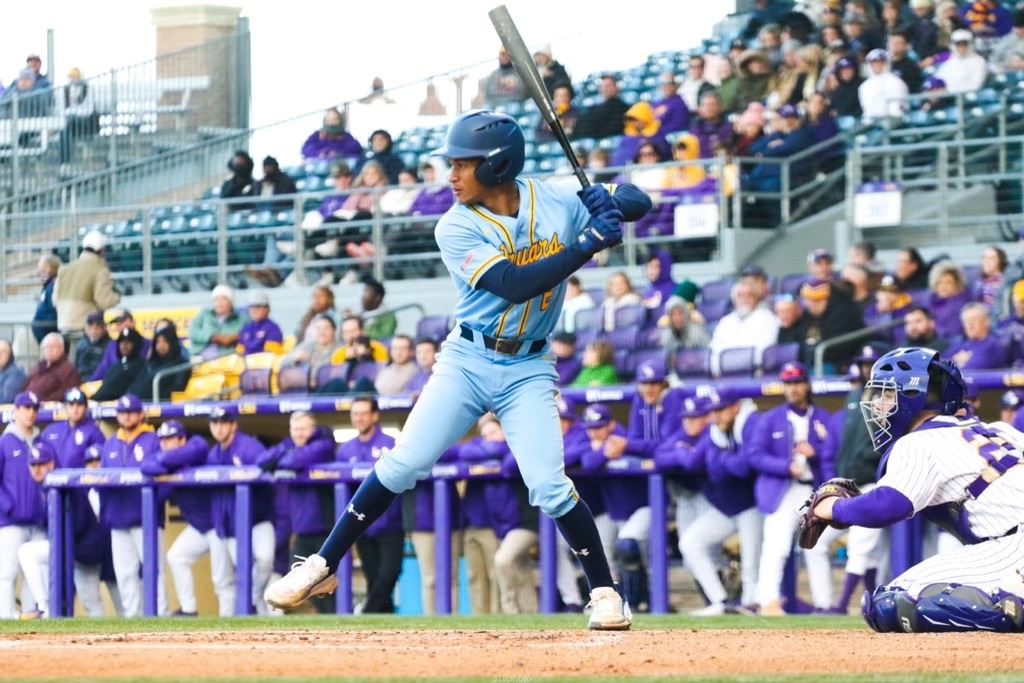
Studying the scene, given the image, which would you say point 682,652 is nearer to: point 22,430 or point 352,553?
point 352,553

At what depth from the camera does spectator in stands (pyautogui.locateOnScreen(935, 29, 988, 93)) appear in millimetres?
15242

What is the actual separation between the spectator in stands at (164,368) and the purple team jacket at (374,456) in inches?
121

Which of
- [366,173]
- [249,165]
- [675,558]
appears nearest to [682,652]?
[675,558]

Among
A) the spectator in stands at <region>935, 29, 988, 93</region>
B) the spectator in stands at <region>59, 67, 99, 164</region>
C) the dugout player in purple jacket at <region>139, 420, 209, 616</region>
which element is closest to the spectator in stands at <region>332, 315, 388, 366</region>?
the dugout player in purple jacket at <region>139, 420, 209, 616</region>

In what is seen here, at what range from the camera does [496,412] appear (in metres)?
6.37

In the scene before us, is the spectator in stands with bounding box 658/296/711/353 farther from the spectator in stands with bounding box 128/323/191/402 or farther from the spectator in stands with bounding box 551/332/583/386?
the spectator in stands with bounding box 128/323/191/402

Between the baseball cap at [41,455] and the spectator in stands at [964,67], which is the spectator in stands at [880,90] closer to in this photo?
the spectator in stands at [964,67]

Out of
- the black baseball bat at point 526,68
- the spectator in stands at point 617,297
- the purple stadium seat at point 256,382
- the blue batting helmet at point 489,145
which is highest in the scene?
the black baseball bat at point 526,68

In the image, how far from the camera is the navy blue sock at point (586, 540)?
643 centimetres

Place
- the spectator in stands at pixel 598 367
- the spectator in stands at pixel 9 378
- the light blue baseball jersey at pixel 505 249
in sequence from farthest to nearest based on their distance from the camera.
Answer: the spectator in stands at pixel 9 378 < the spectator in stands at pixel 598 367 < the light blue baseball jersey at pixel 505 249

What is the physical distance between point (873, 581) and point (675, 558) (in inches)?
63.9

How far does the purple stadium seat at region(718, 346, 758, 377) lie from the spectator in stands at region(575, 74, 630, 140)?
5.14 metres

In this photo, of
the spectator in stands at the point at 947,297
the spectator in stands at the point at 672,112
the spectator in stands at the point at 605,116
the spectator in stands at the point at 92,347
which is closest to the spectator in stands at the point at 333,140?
the spectator in stands at the point at 605,116

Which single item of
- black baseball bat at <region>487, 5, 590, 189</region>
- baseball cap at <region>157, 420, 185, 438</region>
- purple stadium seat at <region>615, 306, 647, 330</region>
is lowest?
baseball cap at <region>157, 420, 185, 438</region>
